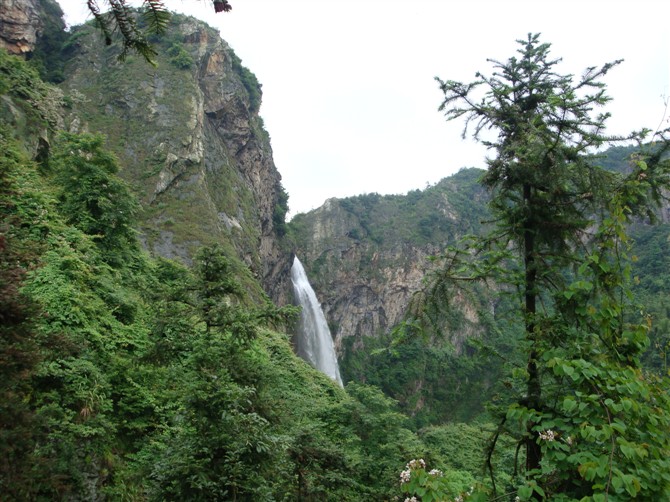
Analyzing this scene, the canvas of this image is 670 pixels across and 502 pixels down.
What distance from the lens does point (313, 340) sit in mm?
38312

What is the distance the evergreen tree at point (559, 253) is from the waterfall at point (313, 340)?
99.4 ft

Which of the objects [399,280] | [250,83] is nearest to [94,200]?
[250,83]

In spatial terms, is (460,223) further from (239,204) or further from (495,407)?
(495,407)

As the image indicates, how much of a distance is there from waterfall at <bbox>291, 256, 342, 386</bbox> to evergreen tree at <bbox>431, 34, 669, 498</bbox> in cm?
3031

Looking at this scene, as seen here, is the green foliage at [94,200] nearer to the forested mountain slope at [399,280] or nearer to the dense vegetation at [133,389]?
the dense vegetation at [133,389]

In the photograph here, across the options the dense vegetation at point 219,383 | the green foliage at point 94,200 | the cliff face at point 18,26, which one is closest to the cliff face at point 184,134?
the cliff face at point 18,26

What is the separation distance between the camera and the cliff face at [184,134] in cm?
2394

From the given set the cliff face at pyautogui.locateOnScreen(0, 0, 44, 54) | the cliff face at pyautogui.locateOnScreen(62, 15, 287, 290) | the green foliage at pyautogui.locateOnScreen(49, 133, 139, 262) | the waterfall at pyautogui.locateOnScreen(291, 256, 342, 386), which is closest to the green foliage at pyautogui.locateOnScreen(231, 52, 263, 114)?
the cliff face at pyautogui.locateOnScreen(62, 15, 287, 290)

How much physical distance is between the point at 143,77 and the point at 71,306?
27425 mm

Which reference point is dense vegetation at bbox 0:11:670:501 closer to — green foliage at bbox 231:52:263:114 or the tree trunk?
the tree trunk

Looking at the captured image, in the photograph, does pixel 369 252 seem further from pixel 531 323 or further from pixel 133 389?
pixel 531 323

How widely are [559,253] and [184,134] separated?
2664 cm

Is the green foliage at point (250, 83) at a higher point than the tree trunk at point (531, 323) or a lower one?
higher

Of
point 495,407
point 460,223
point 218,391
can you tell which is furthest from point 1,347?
point 460,223
